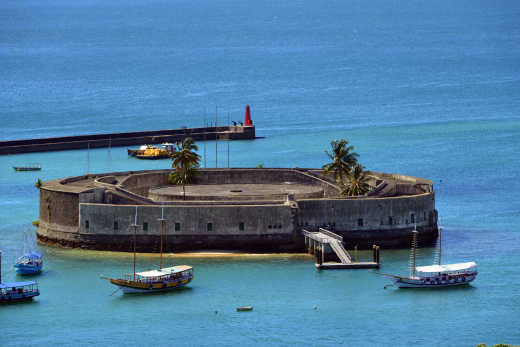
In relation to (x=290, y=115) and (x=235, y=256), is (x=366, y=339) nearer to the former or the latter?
(x=235, y=256)

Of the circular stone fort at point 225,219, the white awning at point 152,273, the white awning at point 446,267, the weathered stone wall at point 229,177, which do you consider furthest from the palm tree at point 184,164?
the white awning at point 446,267

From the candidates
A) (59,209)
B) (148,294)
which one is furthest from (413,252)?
(59,209)

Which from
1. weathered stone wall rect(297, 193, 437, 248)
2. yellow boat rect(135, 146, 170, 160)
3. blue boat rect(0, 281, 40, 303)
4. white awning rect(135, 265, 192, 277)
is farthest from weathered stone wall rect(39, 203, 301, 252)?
yellow boat rect(135, 146, 170, 160)

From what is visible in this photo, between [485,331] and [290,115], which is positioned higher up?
[290,115]

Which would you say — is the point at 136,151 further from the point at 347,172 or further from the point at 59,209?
the point at 59,209

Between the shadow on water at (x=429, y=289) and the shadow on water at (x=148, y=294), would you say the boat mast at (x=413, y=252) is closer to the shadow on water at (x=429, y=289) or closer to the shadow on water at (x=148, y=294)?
the shadow on water at (x=429, y=289)

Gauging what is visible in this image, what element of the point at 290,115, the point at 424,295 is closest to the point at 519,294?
the point at 424,295
